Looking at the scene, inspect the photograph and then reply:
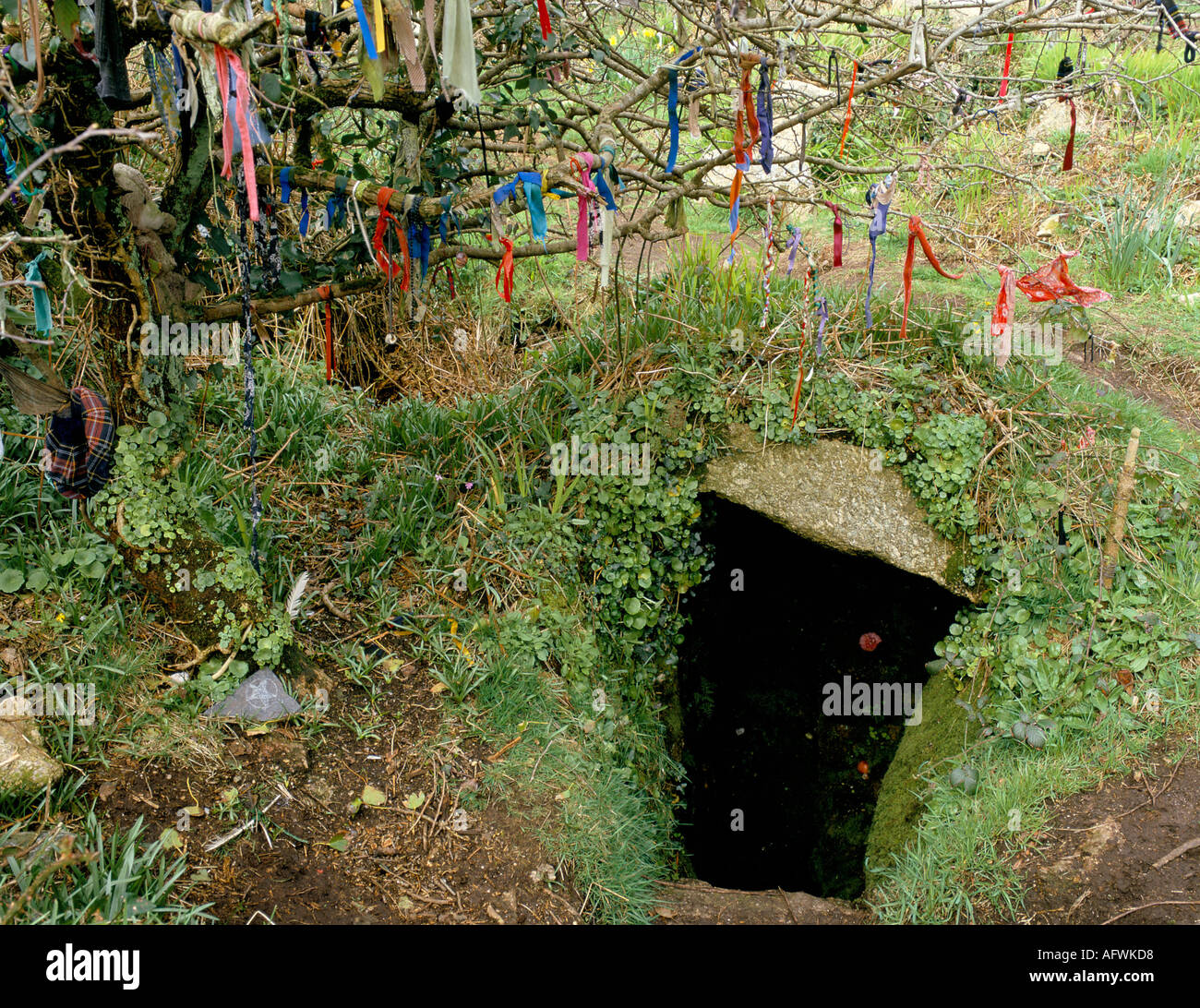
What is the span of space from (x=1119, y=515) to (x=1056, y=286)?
37.6 inches

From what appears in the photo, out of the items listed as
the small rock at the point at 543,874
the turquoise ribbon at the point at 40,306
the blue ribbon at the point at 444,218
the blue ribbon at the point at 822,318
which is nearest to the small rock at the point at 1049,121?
the blue ribbon at the point at 822,318

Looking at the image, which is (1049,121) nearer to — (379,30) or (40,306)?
(379,30)

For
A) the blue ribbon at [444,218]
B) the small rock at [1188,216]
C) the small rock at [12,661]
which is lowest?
the small rock at [12,661]

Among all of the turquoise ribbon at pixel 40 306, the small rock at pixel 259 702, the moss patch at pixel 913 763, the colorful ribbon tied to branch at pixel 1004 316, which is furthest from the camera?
the moss patch at pixel 913 763

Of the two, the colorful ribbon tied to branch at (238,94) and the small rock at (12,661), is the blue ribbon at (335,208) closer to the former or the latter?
the colorful ribbon tied to branch at (238,94)

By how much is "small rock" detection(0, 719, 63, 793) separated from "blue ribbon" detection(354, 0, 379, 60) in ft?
6.77

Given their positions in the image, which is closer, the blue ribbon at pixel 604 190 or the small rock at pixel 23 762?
the small rock at pixel 23 762

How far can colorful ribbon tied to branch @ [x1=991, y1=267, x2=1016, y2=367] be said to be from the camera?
3.30 meters

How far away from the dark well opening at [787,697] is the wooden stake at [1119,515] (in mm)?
722

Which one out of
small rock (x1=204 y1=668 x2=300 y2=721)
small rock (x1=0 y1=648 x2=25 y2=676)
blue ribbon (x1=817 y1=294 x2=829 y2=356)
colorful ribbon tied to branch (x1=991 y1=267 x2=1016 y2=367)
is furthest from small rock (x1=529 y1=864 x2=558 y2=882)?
colorful ribbon tied to branch (x1=991 y1=267 x2=1016 y2=367)

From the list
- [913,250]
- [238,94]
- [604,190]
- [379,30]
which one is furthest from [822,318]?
[238,94]

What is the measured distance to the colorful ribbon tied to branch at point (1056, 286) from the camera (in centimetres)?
342

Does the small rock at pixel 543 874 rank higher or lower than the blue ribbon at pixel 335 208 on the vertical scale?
lower

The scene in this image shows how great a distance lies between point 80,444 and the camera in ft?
8.94
